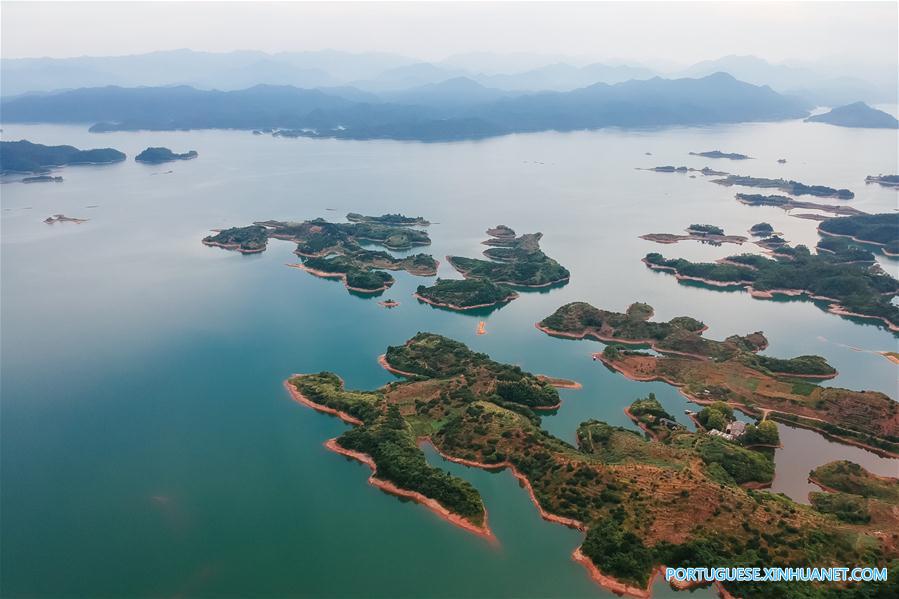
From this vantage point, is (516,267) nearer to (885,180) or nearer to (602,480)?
(602,480)

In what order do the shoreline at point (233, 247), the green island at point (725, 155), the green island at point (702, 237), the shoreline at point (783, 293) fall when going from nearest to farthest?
the shoreline at point (783, 293), the shoreline at point (233, 247), the green island at point (702, 237), the green island at point (725, 155)

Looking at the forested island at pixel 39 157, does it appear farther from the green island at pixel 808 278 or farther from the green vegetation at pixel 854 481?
the green vegetation at pixel 854 481

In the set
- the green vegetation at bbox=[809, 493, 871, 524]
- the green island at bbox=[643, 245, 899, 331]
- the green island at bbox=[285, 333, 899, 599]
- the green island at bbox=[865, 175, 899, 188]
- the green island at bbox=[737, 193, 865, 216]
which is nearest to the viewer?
the green island at bbox=[285, 333, 899, 599]

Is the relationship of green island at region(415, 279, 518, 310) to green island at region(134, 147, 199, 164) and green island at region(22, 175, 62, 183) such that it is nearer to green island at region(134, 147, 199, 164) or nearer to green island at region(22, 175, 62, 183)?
green island at region(22, 175, 62, 183)

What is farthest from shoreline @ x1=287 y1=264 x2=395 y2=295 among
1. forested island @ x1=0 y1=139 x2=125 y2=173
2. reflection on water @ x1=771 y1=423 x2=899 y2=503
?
forested island @ x1=0 y1=139 x2=125 y2=173

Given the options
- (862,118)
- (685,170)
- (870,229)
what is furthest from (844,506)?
(862,118)

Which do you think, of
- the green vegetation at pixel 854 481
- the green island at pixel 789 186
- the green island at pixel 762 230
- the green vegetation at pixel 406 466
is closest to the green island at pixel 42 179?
the green vegetation at pixel 406 466
